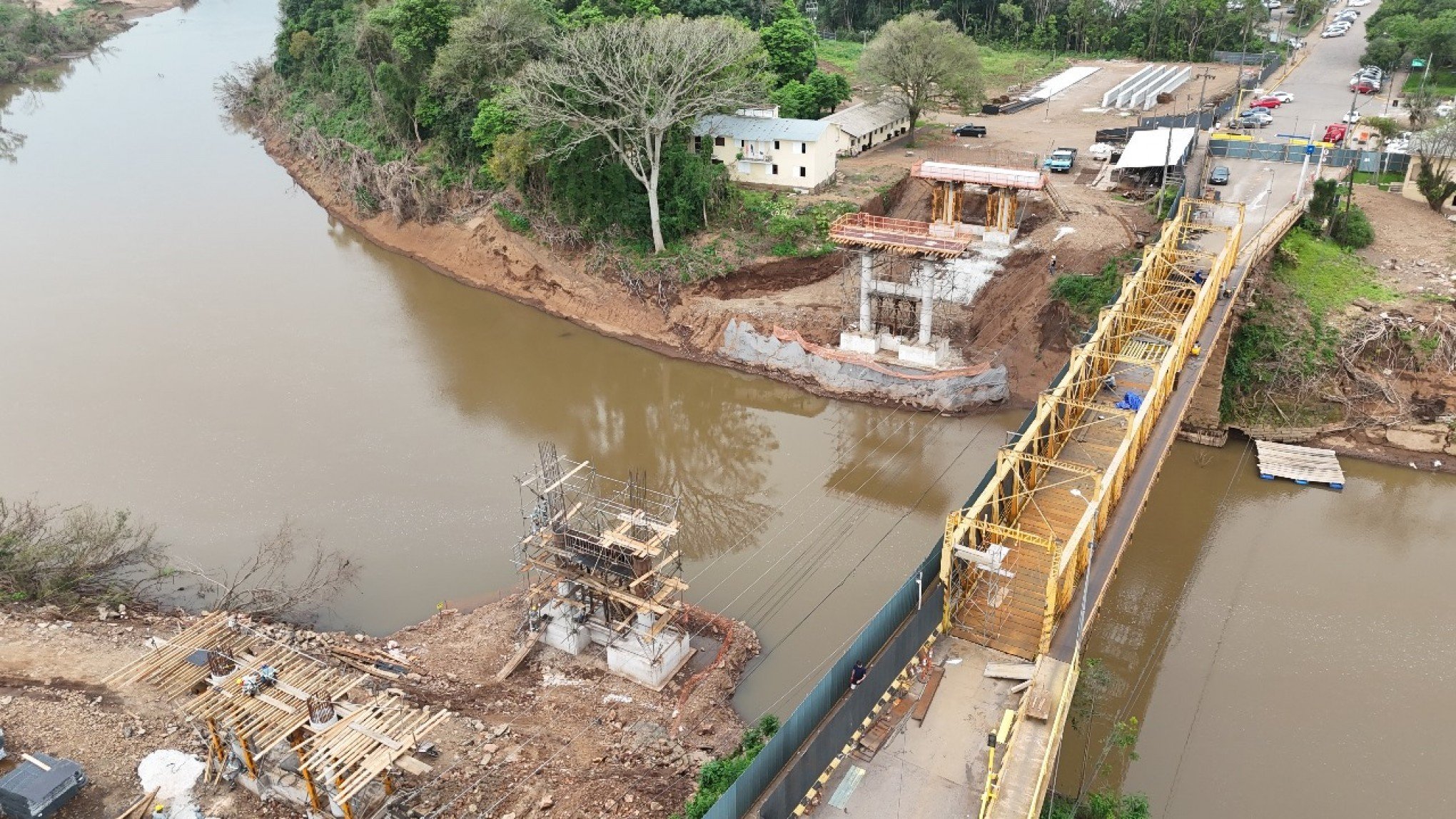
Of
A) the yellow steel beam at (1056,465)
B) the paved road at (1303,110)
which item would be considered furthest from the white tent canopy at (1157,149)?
the yellow steel beam at (1056,465)

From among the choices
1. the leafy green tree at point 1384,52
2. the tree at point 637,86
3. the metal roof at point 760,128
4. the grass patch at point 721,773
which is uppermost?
the tree at point 637,86

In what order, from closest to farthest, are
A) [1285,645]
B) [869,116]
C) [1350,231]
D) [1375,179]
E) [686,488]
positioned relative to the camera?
[1285,645] < [686,488] < [1350,231] < [1375,179] < [869,116]

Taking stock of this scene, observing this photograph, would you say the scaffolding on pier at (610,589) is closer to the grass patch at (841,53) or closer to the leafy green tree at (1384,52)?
the grass patch at (841,53)

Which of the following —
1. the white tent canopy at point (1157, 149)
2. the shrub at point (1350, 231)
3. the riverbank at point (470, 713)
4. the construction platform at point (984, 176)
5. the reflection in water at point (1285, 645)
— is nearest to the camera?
the riverbank at point (470, 713)

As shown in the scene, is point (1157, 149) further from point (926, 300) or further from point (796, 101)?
point (796, 101)

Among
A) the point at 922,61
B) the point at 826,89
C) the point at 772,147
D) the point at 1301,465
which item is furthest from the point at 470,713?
the point at 922,61

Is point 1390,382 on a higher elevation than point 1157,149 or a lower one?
lower

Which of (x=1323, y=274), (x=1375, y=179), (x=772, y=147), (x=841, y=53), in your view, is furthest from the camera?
(x=841, y=53)
